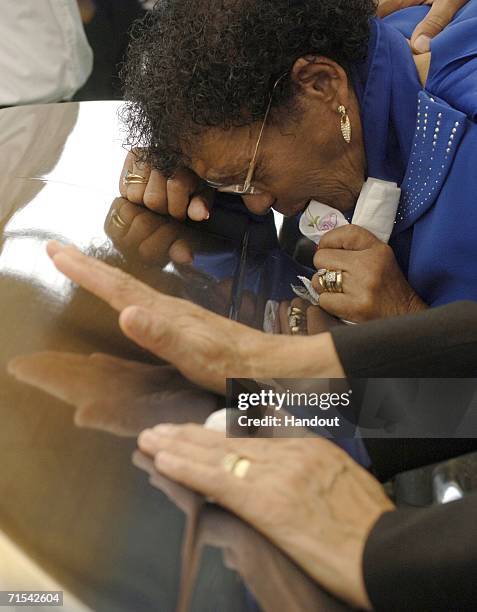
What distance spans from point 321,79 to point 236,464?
66cm

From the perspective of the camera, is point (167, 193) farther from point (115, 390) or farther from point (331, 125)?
point (115, 390)

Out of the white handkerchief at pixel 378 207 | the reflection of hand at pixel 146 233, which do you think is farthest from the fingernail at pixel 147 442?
the white handkerchief at pixel 378 207

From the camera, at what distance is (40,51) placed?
Answer: 80.7 inches

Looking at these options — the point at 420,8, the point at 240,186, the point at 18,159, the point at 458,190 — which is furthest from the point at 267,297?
the point at 420,8

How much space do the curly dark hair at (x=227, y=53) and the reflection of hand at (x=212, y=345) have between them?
0.35 metres

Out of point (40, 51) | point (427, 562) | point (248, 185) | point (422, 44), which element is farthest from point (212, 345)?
point (40, 51)

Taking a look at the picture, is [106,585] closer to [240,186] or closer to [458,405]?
[458,405]

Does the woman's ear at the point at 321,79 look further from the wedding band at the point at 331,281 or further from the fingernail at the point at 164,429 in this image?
the fingernail at the point at 164,429

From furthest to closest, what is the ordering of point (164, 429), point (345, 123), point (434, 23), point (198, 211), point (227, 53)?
1. point (434, 23)
2. point (198, 211)
3. point (345, 123)
4. point (227, 53)
5. point (164, 429)

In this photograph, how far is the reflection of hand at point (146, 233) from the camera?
1078mm

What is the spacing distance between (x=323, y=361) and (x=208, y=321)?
0.15 m

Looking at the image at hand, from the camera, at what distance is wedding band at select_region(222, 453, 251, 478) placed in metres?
0.69

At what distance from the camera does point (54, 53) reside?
6.86 ft

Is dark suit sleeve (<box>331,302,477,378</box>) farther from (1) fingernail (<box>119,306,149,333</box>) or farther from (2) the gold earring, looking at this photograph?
(2) the gold earring
